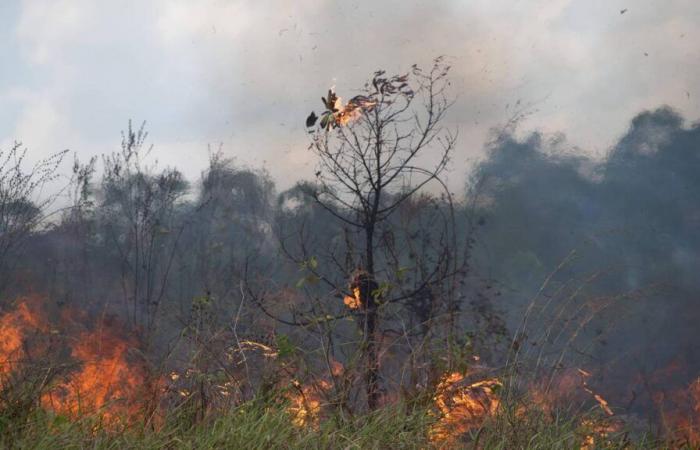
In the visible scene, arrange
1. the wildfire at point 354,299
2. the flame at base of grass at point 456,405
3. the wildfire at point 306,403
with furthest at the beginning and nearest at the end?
the wildfire at point 354,299 < the flame at base of grass at point 456,405 < the wildfire at point 306,403

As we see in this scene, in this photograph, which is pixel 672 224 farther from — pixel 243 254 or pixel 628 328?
pixel 243 254

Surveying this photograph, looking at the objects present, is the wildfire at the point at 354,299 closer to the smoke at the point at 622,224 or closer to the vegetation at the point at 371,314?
the vegetation at the point at 371,314

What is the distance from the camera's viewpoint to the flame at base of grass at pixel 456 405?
4.74 m

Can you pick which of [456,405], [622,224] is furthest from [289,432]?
[622,224]

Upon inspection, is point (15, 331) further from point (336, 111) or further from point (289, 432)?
point (289, 432)

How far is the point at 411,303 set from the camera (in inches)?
307

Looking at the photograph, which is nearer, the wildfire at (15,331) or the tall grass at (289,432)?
the tall grass at (289,432)

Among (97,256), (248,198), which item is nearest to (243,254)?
(248,198)

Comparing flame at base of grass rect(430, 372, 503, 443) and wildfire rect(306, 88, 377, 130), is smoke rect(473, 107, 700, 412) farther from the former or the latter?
flame at base of grass rect(430, 372, 503, 443)

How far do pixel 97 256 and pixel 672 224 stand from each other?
520 inches

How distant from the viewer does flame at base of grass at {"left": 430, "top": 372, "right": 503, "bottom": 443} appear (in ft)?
15.6

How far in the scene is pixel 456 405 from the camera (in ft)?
16.4

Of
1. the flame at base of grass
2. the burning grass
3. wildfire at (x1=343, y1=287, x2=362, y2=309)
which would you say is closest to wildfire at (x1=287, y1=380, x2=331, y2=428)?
the burning grass

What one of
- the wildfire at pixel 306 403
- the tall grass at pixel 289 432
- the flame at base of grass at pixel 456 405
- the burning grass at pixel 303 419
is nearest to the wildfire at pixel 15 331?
the burning grass at pixel 303 419
